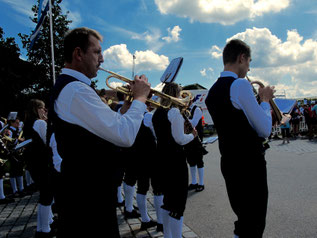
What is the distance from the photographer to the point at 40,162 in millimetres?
4383

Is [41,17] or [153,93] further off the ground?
[41,17]

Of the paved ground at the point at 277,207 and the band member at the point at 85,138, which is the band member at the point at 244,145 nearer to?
the band member at the point at 85,138

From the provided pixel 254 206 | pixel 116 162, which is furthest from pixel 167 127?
pixel 116 162

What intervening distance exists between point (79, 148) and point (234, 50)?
1841mm

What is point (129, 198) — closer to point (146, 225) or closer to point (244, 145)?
point (146, 225)

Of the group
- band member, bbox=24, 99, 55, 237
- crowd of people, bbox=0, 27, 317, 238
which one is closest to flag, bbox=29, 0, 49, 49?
band member, bbox=24, 99, 55, 237

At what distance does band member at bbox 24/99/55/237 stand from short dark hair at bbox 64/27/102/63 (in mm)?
2610

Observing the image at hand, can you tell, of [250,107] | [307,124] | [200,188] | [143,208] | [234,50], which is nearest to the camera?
[250,107]

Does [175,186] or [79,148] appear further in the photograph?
[175,186]

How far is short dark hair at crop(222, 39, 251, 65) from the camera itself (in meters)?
2.69

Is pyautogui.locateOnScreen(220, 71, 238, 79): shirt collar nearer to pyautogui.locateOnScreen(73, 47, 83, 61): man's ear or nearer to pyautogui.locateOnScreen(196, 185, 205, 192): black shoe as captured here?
pyautogui.locateOnScreen(73, 47, 83, 61): man's ear

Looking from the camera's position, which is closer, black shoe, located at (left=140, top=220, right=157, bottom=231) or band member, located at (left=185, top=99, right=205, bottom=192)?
black shoe, located at (left=140, top=220, right=157, bottom=231)

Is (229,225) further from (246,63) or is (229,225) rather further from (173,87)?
(246,63)

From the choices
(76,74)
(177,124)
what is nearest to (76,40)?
(76,74)
